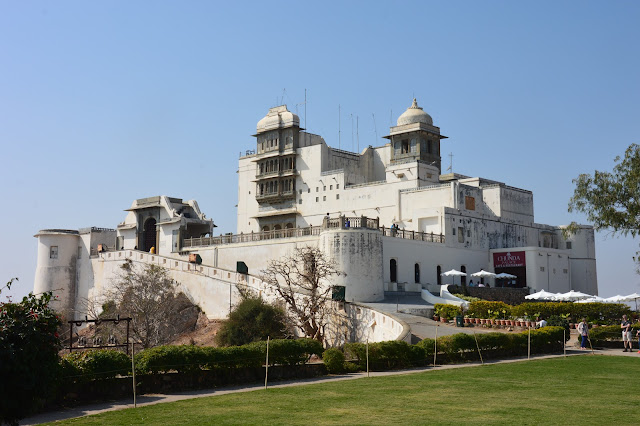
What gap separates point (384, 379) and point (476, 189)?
37.2 m

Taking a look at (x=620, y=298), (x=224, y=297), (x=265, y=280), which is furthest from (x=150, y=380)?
(x=620, y=298)

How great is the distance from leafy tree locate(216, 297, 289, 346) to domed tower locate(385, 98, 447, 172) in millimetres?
25432

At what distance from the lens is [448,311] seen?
126 ft

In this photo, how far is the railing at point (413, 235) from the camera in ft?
155

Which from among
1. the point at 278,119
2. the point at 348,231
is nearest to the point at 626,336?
the point at 348,231

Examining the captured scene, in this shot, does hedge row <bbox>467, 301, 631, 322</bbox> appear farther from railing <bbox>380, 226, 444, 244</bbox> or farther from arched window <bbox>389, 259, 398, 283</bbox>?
railing <bbox>380, 226, 444, 244</bbox>

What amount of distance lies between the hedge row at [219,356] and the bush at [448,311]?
652 inches

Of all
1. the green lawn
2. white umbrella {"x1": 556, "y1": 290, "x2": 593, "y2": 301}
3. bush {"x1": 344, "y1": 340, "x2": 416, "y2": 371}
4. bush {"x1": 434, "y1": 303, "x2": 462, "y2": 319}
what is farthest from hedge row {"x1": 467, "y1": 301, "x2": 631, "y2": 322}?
the green lawn

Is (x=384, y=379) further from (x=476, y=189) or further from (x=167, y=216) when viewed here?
(x=167, y=216)

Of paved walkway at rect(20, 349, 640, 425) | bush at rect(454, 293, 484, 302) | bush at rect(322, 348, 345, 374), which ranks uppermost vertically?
bush at rect(454, 293, 484, 302)

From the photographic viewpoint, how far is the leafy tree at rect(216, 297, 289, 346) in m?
36.9

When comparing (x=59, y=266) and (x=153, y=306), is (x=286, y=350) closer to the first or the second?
(x=153, y=306)

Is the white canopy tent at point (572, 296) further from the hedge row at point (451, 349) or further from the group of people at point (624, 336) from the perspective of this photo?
the hedge row at point (451, 349)

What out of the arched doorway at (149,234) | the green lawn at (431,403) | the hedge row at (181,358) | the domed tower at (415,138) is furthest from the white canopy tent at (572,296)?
the arched doorway at (149,234)
